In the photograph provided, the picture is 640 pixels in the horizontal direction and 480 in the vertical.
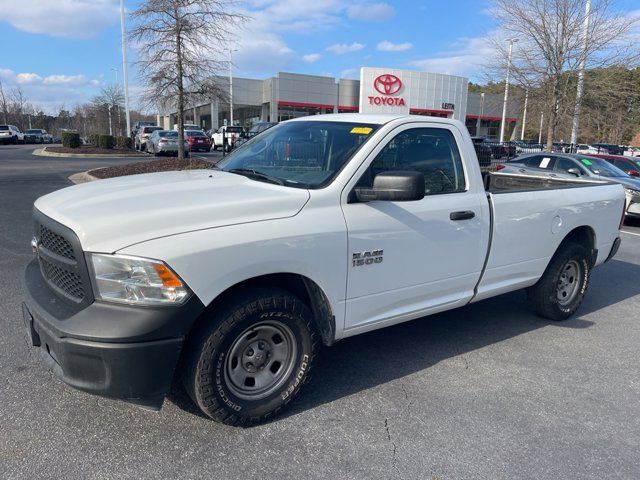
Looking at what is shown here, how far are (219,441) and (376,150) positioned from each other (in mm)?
2108

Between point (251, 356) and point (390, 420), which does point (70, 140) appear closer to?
point (251, 356)

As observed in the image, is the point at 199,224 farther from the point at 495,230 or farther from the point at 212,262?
the point at 495,230

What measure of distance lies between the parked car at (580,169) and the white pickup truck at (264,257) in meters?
9.23

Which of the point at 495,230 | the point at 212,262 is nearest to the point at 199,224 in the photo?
the point at 212,262

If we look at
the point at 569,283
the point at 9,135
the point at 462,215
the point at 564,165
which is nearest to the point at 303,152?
the point at 462,215

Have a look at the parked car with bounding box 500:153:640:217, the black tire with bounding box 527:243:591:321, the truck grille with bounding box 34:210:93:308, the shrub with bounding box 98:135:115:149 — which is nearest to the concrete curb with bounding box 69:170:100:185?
the parked car with bounding box 500:153:640:217

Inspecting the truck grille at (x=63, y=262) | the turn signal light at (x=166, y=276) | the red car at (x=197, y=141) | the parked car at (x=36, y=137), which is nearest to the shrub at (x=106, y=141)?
the red car at (x=197, y=141)

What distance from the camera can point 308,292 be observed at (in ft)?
10.6

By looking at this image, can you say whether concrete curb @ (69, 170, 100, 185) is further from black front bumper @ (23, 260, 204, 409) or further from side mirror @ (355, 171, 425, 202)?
side mirror @ (355, 171, 425, 202)

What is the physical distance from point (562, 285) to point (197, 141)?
27800 millimetres

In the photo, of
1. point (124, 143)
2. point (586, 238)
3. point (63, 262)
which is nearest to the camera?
point (63, 262)

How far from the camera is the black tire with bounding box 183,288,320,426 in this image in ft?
9.20

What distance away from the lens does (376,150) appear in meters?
3.45

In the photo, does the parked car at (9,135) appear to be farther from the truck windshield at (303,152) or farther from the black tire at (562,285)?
the black tire at (562,285)
